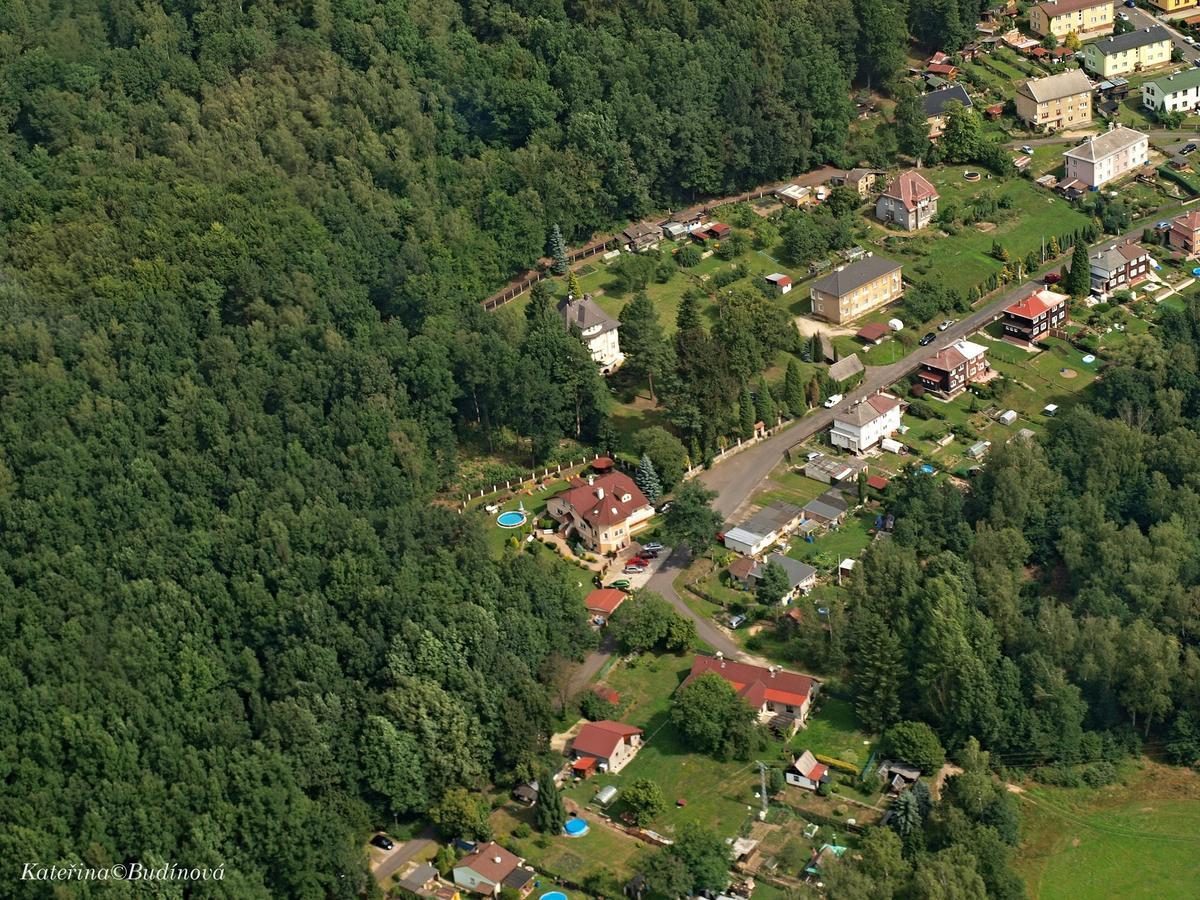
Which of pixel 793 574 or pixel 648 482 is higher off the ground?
pixel 648 482

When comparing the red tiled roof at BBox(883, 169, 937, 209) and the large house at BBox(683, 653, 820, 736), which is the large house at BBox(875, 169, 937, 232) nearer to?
the red tiled roof at BBox(883, 169, 937, 209)

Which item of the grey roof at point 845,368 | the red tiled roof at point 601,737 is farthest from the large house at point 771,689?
the grey roof at point 845,368

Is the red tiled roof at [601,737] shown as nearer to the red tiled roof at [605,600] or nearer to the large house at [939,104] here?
the red tiled roof at [605,600]

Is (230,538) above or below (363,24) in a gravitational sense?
below

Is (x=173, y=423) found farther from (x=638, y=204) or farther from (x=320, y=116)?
(x=638, y=204)

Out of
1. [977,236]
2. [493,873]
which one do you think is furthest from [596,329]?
[493,873]

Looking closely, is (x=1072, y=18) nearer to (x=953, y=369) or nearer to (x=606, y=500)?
(x=953, y=369)

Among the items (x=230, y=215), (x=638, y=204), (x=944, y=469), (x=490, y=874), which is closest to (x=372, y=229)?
(x=230, y=215)
